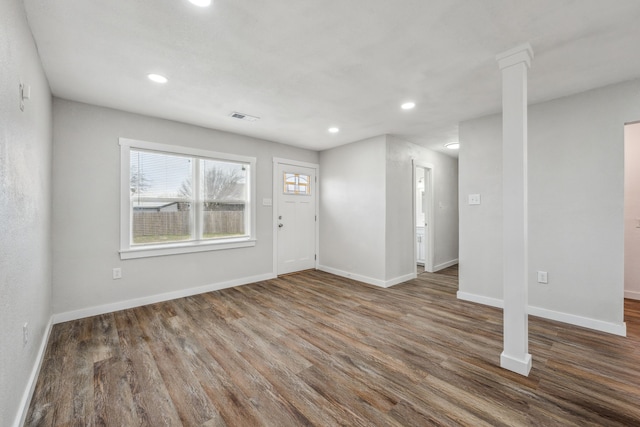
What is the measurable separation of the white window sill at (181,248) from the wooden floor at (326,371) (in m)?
0.72

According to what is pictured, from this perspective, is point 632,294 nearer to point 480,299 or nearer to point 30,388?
point 480,299

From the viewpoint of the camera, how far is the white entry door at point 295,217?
5020 mm

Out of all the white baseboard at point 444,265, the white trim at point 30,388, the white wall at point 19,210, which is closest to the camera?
the white wall at point 19,210

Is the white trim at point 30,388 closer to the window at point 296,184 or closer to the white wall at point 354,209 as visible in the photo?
the window at point 296,184

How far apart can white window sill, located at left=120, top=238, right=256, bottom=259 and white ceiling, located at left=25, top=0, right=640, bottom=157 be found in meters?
1.79

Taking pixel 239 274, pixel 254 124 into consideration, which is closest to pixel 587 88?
pixel 254 124

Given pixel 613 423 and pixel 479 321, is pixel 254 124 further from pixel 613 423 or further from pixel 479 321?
pixel 613 423

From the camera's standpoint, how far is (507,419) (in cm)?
160

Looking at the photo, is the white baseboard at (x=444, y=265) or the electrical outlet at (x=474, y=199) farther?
the white baseboard at (x=444, y=265)

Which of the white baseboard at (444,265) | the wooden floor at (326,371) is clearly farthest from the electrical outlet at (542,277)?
the white baseboard at (444,265)

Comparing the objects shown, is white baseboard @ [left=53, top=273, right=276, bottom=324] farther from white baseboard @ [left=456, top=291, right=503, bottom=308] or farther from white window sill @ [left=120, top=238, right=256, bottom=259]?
white baseboard @ [left=456, top=291, right=503, bottom=308]

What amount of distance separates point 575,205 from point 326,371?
10.3 feet

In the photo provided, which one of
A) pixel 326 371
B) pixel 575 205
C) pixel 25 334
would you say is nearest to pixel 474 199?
pixel 575 205

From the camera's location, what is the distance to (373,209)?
14.7 feet
